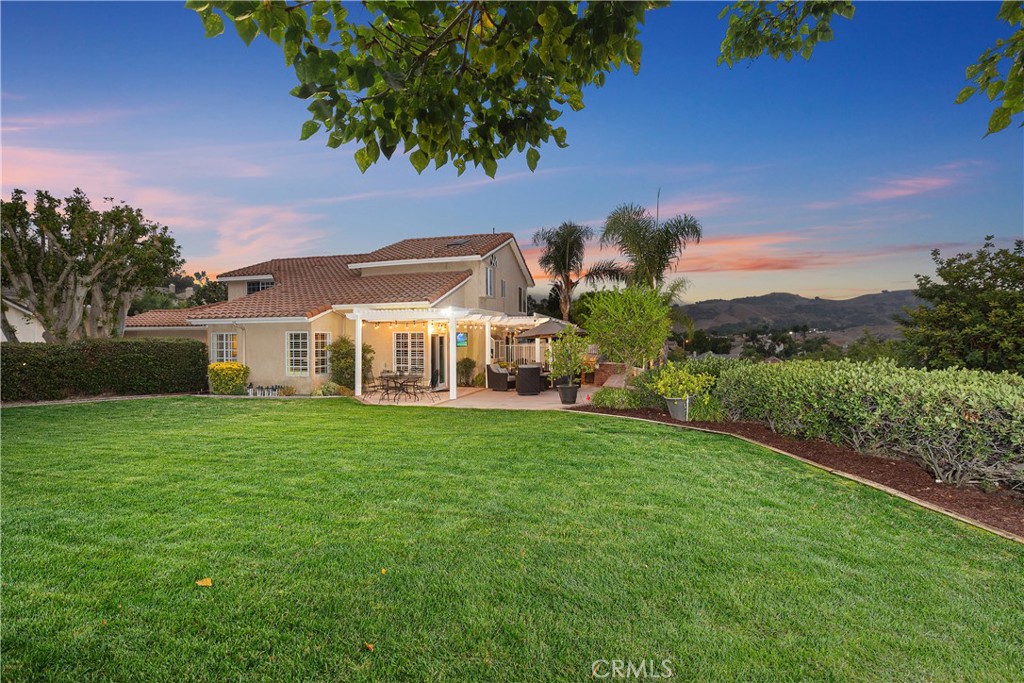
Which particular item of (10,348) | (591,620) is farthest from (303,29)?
(10,348)

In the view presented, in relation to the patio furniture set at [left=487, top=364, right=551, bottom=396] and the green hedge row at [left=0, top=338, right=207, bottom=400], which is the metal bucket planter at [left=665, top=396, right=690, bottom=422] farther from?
the green hedge row at [left=0, top=338, right=207, bottom=400]

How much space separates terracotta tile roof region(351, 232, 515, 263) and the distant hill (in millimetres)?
12117

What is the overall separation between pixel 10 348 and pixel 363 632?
19564 millimetres

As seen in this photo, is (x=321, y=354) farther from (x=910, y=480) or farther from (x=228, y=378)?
(x=910, y=480)

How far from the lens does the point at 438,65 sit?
3.36 m

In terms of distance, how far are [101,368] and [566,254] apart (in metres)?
25.1

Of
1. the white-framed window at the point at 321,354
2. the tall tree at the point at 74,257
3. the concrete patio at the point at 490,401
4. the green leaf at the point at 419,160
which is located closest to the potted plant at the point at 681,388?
the concrete patio at the point at 490,401

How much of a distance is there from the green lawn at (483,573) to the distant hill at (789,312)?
19.1 meters

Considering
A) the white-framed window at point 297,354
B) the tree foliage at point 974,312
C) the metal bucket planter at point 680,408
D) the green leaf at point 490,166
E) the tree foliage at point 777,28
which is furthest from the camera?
the white-framed window at point 297,354

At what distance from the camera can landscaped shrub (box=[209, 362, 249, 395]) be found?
1797 centimetres

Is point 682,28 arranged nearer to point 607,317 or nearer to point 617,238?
point 607,317

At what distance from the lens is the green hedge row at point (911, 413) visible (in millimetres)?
6219

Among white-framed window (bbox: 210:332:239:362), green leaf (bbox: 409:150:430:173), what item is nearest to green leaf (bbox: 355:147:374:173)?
green leaf (bbox: 409:150:430:173)

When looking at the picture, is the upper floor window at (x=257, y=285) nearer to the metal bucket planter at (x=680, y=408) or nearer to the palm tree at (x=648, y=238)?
the palm tree at (x=648, y=238)
